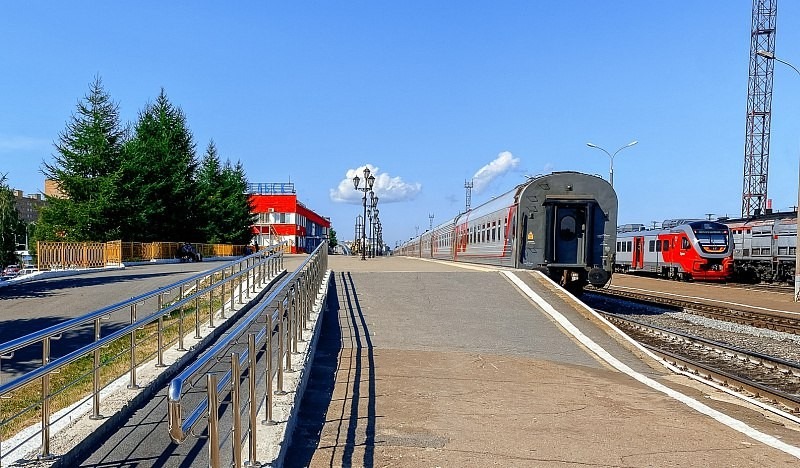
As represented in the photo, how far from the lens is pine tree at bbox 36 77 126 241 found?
1483 inches

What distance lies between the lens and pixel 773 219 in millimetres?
35281

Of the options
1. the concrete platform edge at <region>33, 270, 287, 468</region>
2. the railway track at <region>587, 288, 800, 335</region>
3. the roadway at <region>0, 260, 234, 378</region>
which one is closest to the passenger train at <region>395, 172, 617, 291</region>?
the railway track at <region>587, 288, 800, 335</region>

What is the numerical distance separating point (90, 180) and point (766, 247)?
120ft

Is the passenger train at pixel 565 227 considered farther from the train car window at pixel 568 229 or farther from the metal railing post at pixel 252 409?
the metal railing post at pixel 252 409

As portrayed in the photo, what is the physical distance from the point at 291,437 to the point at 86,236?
36870mm

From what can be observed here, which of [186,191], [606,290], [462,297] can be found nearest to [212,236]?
[186,191]

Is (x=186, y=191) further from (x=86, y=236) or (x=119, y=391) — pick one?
(x=119, y=391)

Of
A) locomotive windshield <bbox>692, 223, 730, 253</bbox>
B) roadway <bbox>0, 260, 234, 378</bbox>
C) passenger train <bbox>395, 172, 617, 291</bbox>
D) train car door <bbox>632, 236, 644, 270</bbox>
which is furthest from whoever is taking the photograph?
train car door <bbox>632, 236, 644, 270</bbox>

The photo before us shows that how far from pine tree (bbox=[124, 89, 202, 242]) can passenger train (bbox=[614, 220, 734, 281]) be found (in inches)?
1154

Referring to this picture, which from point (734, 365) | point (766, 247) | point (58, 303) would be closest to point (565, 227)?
point (734, 365)

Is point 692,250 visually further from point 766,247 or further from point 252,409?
point 252,409

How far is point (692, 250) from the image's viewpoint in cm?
3422

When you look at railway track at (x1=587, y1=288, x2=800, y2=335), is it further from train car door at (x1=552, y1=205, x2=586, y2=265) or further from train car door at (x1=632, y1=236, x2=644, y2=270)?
train car door at (x1=632, y1=236, x2=644, y2=270)

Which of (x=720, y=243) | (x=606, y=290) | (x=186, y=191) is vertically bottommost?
(x=606, y=290)
